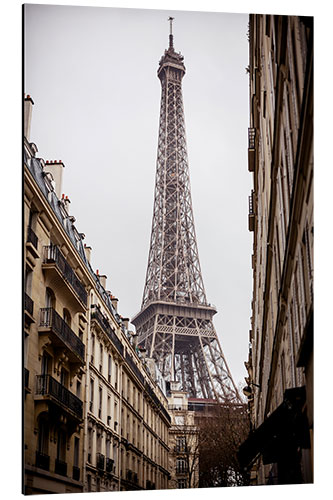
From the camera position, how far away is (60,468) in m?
12.4

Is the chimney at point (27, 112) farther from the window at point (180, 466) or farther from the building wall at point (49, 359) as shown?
the window at point (180, 466)

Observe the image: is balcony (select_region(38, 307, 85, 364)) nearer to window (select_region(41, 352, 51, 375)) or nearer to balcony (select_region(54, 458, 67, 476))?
window (select_region(41, 352, 51, 375))

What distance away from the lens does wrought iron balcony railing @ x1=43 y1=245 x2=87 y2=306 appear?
1547 centimetres

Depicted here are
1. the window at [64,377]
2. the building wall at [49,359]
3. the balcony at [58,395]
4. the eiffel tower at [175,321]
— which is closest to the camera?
the building wall at [49,359]

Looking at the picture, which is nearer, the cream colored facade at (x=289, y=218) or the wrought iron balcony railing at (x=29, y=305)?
the cream colored facade at (x=289, y=218)

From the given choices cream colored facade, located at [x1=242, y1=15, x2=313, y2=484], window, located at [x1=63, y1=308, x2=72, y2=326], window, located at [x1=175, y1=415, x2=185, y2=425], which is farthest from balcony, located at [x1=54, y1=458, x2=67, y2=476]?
window, located at [x1=175, y1=415, x2=185, y2=425]

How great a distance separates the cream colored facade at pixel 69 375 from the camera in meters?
12.3

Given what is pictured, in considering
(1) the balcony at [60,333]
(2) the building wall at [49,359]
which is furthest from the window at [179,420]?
(1) the balcony at [60,333]

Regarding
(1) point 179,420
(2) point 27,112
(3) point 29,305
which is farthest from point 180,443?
(2) point 27,112

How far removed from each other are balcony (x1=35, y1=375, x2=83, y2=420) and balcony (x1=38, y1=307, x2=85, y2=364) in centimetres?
95

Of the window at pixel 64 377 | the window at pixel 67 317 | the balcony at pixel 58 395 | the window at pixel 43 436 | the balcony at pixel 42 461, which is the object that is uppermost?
the window at pixel 67 317

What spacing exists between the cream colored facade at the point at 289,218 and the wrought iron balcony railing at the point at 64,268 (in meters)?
4.72
